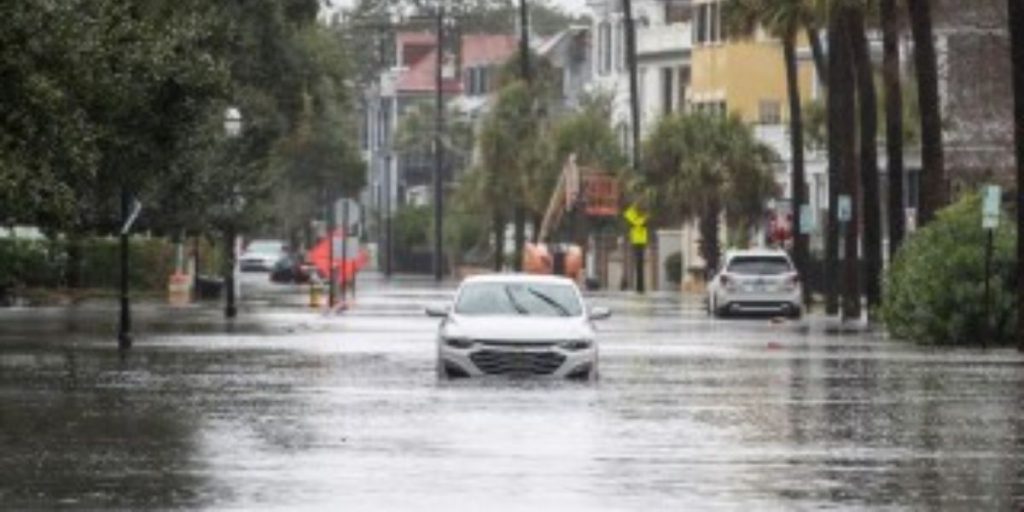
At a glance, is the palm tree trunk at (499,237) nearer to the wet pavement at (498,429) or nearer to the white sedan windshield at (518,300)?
the wet pavement at (498,429)

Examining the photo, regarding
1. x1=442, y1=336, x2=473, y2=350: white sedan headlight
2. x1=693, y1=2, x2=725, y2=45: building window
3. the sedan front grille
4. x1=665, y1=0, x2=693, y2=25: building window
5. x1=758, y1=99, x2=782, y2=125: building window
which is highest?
x1=665, y1=0, x2=693, y2=25: building window

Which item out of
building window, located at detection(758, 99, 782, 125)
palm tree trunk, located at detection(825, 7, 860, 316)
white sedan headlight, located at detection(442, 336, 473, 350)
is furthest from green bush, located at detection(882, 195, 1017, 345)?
building window, located at detection(758, 99, 782, 125)

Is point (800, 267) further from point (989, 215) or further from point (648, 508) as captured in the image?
point (648, 508)

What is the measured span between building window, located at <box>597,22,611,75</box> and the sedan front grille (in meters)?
104

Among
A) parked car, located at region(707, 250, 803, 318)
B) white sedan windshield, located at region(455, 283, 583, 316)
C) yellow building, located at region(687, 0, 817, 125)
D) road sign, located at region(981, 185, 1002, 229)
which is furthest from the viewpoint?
yellow building, located at region(687, 0, 817, 125)

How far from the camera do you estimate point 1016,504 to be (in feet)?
73.7

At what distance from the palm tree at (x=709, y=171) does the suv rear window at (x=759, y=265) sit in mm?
30822

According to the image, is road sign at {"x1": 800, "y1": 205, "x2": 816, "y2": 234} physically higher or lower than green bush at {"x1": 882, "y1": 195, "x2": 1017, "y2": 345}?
higher

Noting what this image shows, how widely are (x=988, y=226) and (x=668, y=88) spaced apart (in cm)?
8034

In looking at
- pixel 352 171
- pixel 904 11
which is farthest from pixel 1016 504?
pixel 352 171

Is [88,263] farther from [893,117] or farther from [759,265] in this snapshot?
[893,117]

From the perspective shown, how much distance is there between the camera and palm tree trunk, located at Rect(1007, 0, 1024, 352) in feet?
166

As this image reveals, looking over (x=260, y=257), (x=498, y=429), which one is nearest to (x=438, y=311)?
(x=498, y=429)

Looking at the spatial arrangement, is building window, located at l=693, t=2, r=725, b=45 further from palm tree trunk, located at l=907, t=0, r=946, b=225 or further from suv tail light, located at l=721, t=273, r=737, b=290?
palm tree trunk, located at l=907, t=0, r=946, b=225
